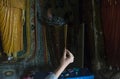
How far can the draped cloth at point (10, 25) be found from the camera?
2.63 meters

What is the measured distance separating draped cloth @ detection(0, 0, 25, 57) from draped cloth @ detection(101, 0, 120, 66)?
0.86 m

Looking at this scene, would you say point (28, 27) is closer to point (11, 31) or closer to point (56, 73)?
point (11, 31)

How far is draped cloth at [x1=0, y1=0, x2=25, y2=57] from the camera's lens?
263 centimetres

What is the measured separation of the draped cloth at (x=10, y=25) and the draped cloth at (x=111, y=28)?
864mm

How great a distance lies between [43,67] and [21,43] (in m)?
0.38

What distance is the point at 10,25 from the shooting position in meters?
2.65

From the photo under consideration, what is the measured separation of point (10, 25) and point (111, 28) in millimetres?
1004

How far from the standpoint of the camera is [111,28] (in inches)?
101

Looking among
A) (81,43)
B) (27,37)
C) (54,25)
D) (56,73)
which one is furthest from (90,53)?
(56,73)

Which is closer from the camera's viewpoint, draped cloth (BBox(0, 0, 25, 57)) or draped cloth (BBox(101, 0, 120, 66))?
draped cloth (BBox(101, 0, 120, 66))

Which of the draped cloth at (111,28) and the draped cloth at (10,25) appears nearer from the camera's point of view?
the draped cloth at (111,28)

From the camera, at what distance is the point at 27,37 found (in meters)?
2.80

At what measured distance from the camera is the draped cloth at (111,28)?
2.49 metres

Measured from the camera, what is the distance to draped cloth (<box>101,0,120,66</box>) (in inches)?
98.0
